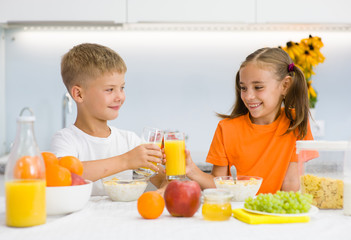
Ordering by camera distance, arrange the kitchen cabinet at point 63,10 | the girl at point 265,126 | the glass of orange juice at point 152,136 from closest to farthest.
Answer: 1. the glass of orange juice at point 152,136
2. the girl at point 265,126
3. the kitchen cabinet at point 63,10

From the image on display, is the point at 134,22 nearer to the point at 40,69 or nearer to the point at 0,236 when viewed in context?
the point at 40,69

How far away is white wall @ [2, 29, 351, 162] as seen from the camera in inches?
128

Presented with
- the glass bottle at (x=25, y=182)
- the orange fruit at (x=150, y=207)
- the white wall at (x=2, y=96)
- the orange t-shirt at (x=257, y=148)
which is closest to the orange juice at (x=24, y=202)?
the glass bottle at (x=25, y=182)

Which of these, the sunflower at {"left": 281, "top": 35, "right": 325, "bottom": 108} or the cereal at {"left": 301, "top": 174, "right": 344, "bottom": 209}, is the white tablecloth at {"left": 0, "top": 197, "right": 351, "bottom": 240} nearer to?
the cereal at {"left": 301, "top": 174, "right": 344, "bottom": 209}

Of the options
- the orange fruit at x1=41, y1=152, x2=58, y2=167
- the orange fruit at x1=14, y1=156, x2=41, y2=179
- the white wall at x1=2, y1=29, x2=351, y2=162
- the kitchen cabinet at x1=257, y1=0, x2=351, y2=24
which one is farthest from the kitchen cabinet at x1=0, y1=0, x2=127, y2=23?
the orange fruit at x1=14, y1=156, x2=41, y2=179

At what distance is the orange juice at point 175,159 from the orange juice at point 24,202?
520mm

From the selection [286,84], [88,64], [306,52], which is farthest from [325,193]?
[306,52]

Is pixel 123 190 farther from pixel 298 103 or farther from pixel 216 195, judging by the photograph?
pixel 298 103

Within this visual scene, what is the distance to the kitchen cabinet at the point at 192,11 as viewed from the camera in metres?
2.85

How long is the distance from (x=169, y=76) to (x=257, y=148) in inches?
55.0

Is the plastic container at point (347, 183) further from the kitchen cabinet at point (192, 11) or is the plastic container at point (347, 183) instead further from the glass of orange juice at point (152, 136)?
the kitchen cabinet at point (192, 11)

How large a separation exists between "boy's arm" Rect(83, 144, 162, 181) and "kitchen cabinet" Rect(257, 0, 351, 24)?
1637mm

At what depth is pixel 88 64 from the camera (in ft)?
6.15

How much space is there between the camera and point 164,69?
3.28 metres
